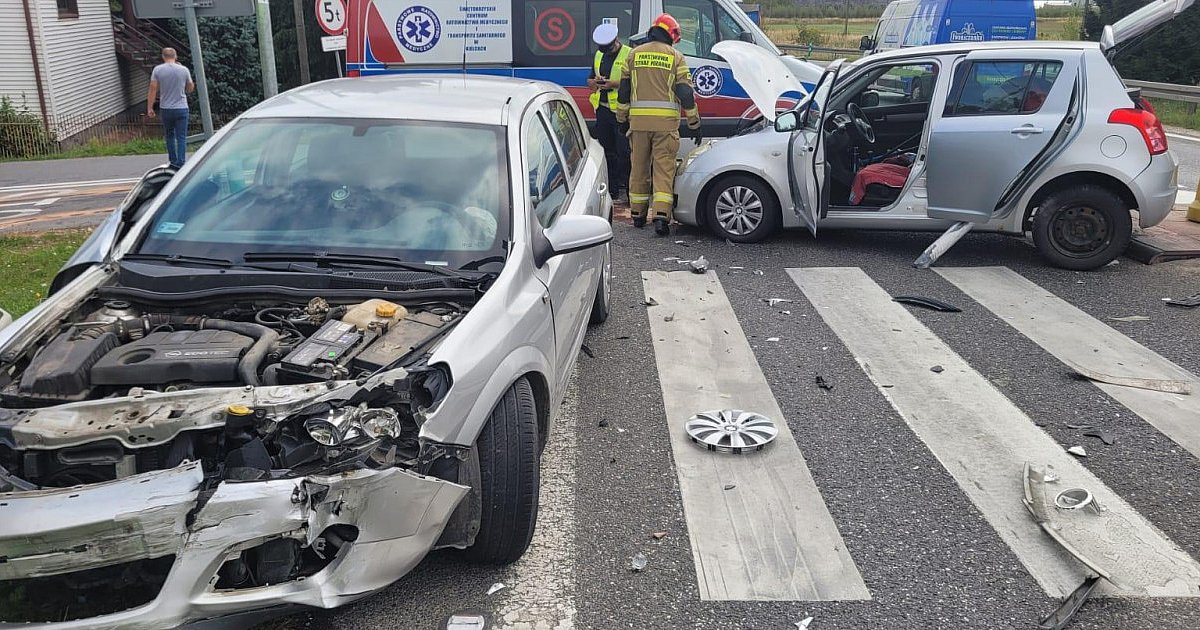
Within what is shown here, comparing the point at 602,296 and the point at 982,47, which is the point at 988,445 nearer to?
the point at 602,296

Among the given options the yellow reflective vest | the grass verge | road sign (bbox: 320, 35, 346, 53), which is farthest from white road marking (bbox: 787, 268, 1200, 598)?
road sign (bbox: 320, 35, 346, 53)

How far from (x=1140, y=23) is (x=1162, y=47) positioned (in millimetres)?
19674

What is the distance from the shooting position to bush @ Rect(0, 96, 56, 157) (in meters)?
18.8

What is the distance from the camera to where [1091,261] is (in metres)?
8.15

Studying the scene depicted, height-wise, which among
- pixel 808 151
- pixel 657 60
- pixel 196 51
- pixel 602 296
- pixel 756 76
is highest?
pixel 196 51

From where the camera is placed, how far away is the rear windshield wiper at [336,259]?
4.07 meters

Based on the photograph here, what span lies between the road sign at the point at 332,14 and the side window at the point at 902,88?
23.2 feet

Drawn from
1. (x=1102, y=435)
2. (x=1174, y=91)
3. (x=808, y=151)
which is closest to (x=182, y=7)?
(x=808, y=151)

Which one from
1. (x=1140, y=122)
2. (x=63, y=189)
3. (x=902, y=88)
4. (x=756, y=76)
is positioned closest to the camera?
(x=1140, y=122)

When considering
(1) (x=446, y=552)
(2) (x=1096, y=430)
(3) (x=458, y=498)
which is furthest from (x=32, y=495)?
(2) (x=1096, y=430)

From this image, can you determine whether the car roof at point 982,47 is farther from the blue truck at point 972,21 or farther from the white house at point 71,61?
the white house at point 71,61

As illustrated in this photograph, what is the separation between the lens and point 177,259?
4.17m

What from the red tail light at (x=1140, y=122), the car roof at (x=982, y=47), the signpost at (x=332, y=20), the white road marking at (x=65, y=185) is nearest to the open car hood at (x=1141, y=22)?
the car roof at (x=982, y=47)

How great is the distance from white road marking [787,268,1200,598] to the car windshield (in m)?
2.54
